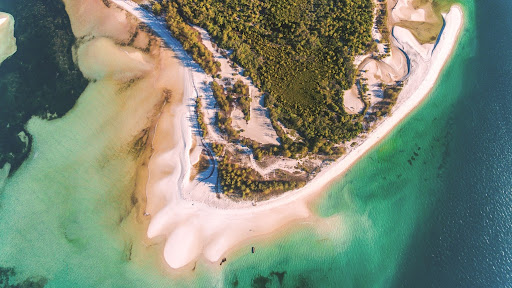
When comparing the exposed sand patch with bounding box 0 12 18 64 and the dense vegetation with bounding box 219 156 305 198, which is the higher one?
the exposed sand patch with bounding box 0 12 18 64

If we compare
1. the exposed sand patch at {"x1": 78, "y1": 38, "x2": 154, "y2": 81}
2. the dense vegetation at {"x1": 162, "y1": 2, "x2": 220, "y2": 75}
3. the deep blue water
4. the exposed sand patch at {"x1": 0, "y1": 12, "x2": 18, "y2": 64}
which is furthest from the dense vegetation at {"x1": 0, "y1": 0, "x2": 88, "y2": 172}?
the deep blue water

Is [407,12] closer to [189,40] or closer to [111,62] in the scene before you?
[189,40]

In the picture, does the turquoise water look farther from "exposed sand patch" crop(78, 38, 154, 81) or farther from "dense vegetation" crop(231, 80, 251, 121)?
"dense vegetation" crop(231, 80, 251, 121)

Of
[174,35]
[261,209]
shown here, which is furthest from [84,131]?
[261,209]

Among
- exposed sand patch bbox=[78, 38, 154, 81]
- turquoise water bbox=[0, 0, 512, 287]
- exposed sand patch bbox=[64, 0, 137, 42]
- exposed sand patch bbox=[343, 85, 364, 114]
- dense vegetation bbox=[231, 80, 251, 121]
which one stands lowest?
turquoise water bbox=[0, 0, 512, 287]

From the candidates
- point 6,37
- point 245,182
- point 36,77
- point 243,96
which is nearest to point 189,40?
point 243,96

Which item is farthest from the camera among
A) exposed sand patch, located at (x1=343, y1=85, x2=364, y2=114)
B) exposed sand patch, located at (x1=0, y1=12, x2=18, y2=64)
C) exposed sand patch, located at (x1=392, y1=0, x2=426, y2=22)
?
exposed sand patch, located at (x1=392, y1=0, x2=426, y2=22)
